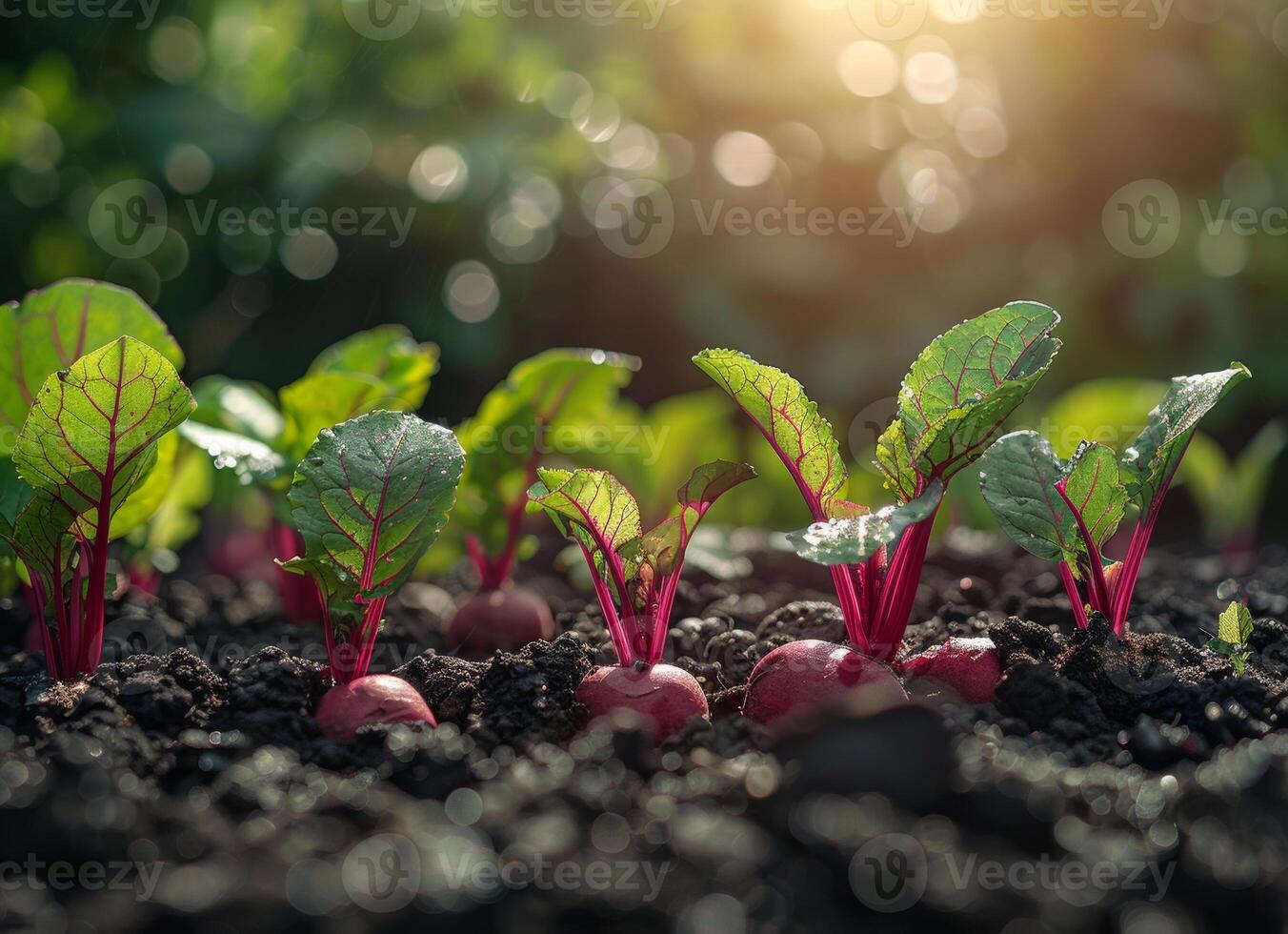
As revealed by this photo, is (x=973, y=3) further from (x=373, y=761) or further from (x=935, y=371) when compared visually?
(x=373, y=761)

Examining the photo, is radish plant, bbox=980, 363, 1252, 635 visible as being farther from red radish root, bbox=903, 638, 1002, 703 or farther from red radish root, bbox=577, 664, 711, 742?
red radish root, bbox=577, 664, 711, 742

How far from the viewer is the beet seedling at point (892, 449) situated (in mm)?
1354

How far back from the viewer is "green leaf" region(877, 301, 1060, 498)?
1.39 meters

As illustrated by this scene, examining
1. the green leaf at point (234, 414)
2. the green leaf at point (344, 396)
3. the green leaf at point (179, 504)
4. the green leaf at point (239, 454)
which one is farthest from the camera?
the green leaf at point (179, 504)

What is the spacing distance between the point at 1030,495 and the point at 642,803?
679mm

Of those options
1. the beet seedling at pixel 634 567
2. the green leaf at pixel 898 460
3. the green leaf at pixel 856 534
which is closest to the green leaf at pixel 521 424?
the beet seedling at pixel 634 567

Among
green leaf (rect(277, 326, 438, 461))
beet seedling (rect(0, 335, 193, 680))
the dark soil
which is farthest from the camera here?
green leaf (rect(277, 326, 438, 461))

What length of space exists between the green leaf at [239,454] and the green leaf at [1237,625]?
4.69 feet

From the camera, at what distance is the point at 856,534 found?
1.26 meters

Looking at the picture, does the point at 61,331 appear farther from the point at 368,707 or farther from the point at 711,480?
the point at 711,480

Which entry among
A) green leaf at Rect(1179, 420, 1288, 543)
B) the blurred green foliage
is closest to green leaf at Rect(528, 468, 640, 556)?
green leaf at Rect(1179, 420, 1288, 543)

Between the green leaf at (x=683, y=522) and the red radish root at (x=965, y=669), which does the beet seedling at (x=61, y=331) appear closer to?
the green leaf at (x=683, y=522)

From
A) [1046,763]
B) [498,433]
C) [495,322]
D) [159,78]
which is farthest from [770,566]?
[159,78]

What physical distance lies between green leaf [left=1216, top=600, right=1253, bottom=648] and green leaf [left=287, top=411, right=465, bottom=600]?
1.08 m
